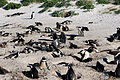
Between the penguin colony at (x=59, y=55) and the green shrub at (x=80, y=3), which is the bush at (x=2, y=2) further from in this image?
the penguin colony at (x=59, y=55)

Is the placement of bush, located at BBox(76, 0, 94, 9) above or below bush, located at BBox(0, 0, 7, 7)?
below

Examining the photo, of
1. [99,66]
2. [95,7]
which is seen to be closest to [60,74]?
[99,66]

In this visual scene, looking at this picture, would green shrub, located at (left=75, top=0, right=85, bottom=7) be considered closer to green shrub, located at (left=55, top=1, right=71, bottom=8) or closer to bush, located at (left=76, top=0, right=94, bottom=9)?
bush, located at (left=76, top=0, right=94, bottom=9)

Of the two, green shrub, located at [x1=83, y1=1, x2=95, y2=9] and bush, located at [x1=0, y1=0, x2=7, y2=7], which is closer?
green shrub, located at [x1=83, y1=1, x2=95, y2=9]

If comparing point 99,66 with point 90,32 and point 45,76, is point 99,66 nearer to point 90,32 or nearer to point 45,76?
point 45,76

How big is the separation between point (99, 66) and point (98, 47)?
368cm

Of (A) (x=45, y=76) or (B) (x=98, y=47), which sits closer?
(A) (x=45, y=76)

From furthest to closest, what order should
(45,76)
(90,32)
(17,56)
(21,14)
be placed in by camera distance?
(21,14), (90,32), (17,56), (45,76)

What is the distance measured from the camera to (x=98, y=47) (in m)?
12.7

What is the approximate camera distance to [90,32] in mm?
16922

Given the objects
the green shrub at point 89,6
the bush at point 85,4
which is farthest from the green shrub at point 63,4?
the green shrub at point 89,6

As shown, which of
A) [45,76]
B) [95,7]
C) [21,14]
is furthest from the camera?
[21,14]

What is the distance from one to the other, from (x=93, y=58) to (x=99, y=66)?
5.36ft

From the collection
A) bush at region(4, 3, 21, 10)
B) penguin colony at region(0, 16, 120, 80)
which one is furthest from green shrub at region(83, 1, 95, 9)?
bush at region(4, 3, 21, 10)
